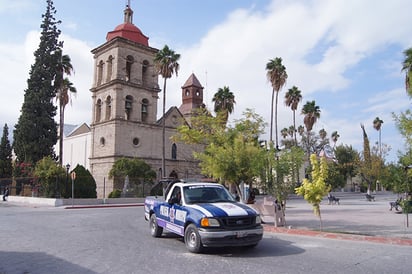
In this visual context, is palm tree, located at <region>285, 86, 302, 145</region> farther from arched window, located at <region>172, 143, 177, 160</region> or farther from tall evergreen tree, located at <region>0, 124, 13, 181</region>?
tall evergreen tree, located at <region>0, 124, 13, 181</region>

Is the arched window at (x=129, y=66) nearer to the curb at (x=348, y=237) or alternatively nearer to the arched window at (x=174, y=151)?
the arched window at (x=174, y=151)

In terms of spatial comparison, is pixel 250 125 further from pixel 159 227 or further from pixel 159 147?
pixel 159 147

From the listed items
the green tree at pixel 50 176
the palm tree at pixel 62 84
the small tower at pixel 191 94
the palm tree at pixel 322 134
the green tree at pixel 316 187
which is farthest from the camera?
the palm tree at pixel 322 134

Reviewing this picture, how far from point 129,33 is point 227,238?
1616 inches

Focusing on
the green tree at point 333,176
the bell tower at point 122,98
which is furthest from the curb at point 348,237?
the bell tower at point 122,98

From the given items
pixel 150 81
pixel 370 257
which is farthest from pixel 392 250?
pixel 150 81

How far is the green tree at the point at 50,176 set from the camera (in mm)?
31219

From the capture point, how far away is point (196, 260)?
8086mm

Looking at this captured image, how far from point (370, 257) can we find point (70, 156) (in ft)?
179

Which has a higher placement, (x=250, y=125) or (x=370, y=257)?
(x=250, y=125)

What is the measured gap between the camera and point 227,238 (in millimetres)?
8422

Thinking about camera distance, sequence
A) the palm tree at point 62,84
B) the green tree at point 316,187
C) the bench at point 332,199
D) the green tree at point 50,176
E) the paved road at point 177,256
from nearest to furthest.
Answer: the paved road at point 177,256 < the green tree at point 316,187 < the green tree at point 50,176 < the bench at point 332,199 < the palm tree at point 62,84

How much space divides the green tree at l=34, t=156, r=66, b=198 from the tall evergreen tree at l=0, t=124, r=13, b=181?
2340 centimetres

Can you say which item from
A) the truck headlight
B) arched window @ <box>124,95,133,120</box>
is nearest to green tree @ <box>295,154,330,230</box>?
the truck headlight
